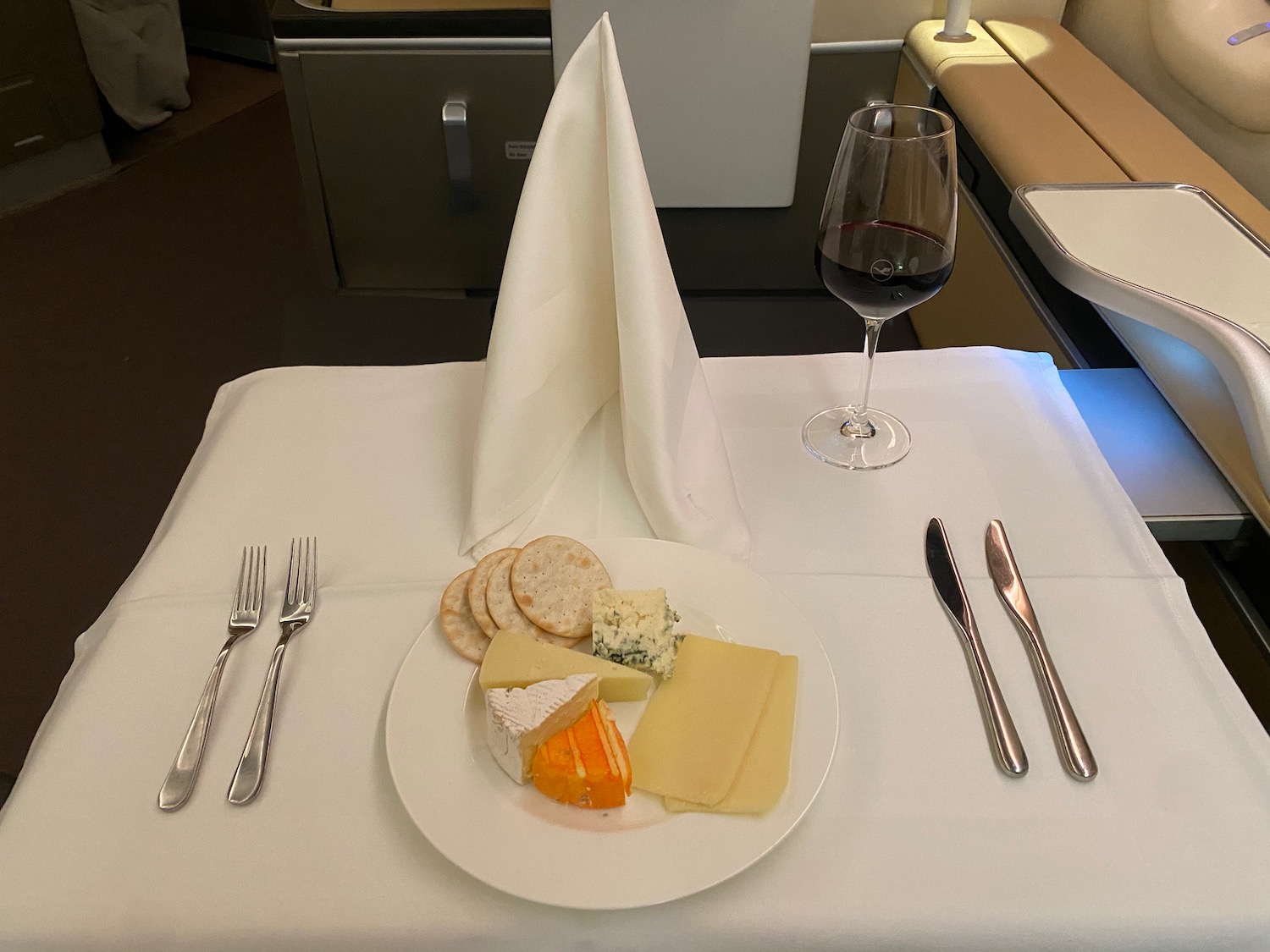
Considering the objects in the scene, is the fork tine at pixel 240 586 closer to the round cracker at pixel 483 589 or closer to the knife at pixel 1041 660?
the round cracker at pixel 483 589

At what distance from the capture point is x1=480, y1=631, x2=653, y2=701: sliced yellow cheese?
1.71 ft

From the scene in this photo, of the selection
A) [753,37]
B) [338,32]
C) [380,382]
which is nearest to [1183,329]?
[380,382]

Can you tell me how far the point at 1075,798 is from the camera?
0.50 meters

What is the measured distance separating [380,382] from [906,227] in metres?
0.49

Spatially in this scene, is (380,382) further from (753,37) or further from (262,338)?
(262,338)

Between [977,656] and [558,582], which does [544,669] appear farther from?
[977,656]

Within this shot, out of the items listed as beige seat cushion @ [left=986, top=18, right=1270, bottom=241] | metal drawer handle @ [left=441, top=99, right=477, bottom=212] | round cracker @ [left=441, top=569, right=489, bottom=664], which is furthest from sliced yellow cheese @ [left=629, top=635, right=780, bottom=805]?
metal drawer handle @ [left=441, top=99, right=477, bottom=212]

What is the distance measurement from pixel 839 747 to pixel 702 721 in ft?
0.29

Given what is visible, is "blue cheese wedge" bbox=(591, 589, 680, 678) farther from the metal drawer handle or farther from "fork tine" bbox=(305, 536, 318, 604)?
the metal drawer handle

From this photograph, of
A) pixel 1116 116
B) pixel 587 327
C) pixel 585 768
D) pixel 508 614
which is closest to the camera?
pixel 585 768

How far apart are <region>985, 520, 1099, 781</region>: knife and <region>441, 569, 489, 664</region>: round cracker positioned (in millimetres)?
349

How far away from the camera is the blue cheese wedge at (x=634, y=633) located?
0.53 meters

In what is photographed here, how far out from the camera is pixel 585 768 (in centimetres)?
47

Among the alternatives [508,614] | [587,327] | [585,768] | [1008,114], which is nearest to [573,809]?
[585,768]
